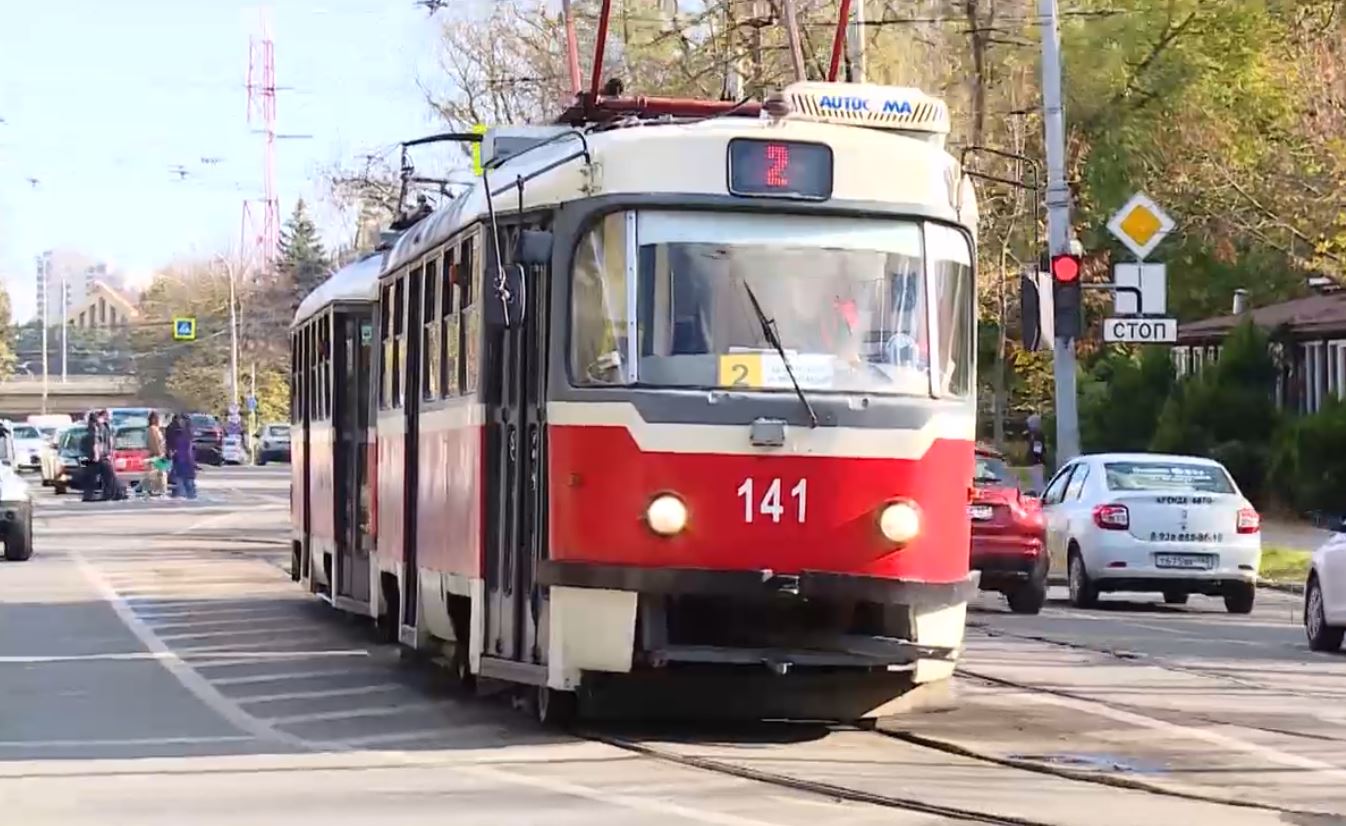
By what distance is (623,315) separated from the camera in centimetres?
1271

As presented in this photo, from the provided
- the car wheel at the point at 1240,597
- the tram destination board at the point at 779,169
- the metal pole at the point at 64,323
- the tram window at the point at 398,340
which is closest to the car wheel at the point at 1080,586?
the car wheel at the point at 1240,597

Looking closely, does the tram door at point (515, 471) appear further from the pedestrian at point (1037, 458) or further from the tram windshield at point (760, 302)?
the pedestrian at point (1037, 458)

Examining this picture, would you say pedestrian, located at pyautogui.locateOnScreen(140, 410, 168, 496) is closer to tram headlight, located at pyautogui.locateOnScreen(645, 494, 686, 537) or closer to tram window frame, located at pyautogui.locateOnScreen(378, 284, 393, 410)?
tram window frame, located at pyautogui.locateOnScreen(378, 284, 393, 410)

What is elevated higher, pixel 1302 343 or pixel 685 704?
pixel 1302 343

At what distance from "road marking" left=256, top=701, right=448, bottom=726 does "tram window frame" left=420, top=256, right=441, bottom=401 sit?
6.39ft

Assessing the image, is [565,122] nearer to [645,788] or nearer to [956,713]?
[956,713]

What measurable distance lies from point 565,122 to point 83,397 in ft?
489

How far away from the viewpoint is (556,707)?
13.5 metres

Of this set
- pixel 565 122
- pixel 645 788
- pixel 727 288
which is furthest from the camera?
pixel 565 122

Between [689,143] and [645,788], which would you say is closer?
[645,788]

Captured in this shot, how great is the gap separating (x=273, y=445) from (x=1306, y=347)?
57.1 metres

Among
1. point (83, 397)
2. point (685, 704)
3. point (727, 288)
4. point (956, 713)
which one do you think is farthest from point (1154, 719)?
point (83, 397)

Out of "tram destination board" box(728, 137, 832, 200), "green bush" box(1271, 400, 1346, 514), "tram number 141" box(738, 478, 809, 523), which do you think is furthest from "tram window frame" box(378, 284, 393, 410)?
"green bush" box(1271, 400, 1346, 514)

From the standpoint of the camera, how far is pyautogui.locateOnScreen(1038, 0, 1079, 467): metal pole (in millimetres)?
30469
